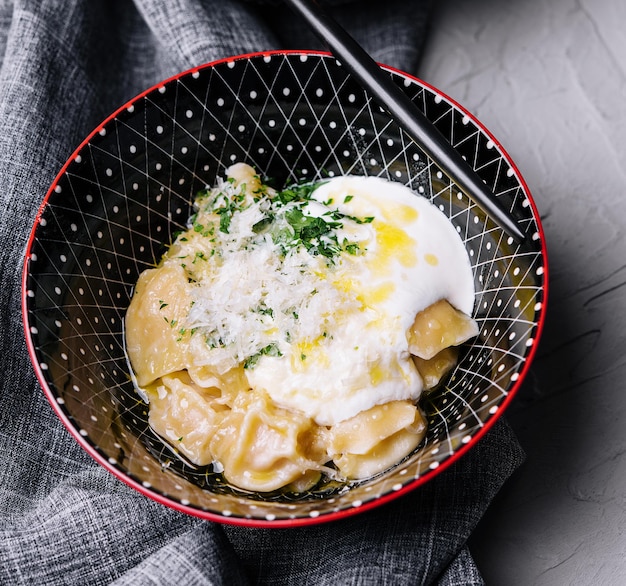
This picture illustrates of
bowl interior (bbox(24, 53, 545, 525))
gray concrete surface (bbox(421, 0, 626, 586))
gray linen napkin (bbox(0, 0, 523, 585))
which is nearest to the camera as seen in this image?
bowl interior (bbox(24, 53, 545, 525))

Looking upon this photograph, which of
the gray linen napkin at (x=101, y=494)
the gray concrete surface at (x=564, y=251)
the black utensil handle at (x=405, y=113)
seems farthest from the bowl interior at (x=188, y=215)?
the gray concrete surface at (x=564, y=251)

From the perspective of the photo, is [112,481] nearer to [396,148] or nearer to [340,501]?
[340,501]

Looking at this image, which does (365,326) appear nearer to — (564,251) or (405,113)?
(405,113)

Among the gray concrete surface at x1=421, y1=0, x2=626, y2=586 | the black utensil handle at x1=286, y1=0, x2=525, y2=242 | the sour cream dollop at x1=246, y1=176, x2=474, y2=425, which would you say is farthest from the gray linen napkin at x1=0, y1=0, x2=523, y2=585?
the black utensil handle at x1=286, y1=0, x2=525, y2=242

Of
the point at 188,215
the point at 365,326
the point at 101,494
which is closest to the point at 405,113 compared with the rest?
the point at 365,326

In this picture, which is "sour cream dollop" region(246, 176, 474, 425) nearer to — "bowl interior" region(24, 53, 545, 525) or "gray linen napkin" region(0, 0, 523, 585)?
"bowl interior" region(24, 53, 545, 525)

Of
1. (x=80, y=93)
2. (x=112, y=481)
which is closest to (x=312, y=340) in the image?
(x=112, y=481)
